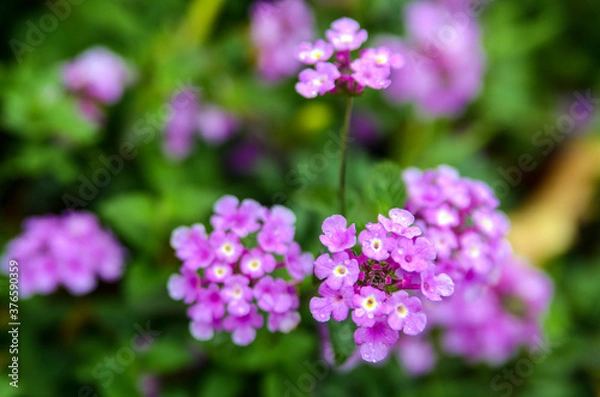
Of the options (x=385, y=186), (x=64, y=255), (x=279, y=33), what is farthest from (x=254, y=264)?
(x=279, y=33)

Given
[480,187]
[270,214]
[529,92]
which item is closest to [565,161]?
[529,92]

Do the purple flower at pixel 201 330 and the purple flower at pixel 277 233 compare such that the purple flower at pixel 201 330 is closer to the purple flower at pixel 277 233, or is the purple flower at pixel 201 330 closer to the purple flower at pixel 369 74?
the purple flower at pixel 277 233

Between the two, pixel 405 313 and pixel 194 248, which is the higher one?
pixel 405 313

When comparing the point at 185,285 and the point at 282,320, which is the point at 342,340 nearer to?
the point at 282,320

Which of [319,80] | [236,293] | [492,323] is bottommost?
[492,323]

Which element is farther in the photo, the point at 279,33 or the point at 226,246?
the point at 279,33

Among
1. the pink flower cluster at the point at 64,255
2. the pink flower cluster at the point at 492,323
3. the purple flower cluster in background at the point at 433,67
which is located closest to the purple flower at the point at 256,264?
the pink flower cluster at the point at 64,255

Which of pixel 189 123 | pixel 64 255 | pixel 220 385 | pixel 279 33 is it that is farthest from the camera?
pixel 279 33
